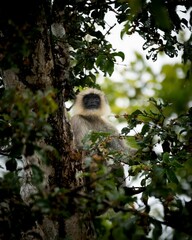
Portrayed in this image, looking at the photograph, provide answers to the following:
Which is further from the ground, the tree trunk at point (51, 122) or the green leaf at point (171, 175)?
the tree trunk at point (51, 122)

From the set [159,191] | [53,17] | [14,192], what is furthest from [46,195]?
[53,17]

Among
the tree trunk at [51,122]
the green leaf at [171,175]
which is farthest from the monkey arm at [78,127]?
the green leaf at [171,175]

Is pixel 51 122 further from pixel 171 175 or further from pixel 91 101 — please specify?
pixel 91 101

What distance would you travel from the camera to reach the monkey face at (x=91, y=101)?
6.26 m

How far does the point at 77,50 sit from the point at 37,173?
6.06 ft

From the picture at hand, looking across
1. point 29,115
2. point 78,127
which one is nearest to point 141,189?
point 29,115

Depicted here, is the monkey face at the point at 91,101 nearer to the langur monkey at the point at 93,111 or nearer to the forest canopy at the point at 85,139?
the langur monkey at the point at 93,111

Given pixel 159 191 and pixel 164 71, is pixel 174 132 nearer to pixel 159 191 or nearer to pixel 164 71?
Result: pixel 159 191

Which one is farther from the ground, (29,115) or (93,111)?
(93,111)

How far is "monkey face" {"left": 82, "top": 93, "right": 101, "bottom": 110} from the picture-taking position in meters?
6.26

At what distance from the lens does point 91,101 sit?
6.28 meters

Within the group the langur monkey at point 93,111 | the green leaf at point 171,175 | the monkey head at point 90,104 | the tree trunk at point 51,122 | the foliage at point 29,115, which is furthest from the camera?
the monkey head at point 90,104

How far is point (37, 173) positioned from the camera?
158cm

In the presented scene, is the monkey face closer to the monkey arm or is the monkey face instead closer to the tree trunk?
the monkey arm
